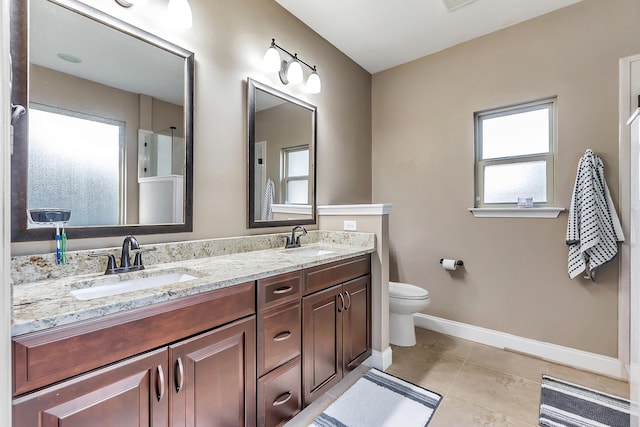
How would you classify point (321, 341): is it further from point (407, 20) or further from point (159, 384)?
point (407, 20)

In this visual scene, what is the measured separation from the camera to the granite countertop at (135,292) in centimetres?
81

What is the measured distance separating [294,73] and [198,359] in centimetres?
197

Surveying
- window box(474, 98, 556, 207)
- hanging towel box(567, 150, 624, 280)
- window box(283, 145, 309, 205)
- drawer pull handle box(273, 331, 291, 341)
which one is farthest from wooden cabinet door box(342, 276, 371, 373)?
hanging towel box(567, 150, 624, 280)

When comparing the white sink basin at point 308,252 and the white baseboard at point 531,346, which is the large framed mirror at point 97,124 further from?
the white baseboard at point 531,346

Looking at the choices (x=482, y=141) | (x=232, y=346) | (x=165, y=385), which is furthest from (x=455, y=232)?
(x=165, y=385)

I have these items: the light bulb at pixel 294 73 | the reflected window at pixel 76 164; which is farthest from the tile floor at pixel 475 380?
the light bulb at pixel 294 73

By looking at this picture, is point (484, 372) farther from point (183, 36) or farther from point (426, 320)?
point (183, 36)

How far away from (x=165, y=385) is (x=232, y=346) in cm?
28

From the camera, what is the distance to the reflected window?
A: 1.20 metres

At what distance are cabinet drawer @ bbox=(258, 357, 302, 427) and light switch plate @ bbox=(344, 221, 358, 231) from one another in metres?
1.09

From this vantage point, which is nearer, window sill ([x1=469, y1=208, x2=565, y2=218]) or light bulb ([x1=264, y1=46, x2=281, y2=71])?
light bulb ([x1=264, y1=46, x2=281, y2=71])

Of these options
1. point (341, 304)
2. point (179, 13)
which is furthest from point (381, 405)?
point (179, 13)

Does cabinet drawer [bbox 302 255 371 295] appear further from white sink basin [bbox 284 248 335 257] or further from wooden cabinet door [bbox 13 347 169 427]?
wooden cabinet door [bbox 13 347 169 427]

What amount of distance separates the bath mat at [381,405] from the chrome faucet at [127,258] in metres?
1.27
